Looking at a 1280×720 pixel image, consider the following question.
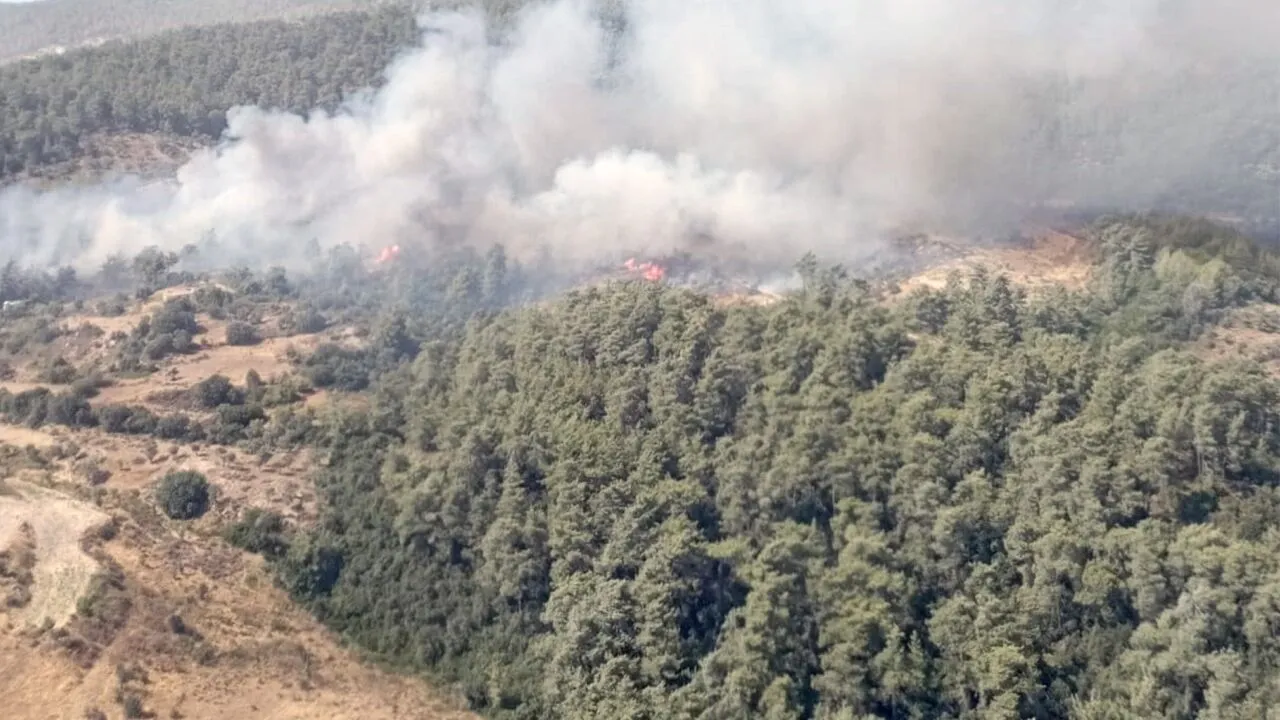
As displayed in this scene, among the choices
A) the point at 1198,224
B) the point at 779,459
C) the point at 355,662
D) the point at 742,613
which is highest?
the point at 1198,224

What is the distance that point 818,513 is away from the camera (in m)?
50.8

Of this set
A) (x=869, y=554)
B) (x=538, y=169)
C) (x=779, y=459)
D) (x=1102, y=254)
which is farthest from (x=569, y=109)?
(x=869, y=554)

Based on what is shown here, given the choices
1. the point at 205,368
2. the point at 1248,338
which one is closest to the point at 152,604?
the point at 205,368

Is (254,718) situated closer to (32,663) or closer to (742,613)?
(32,663)

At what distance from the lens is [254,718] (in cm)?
4428

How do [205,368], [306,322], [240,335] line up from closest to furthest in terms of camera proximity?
[205,368]
[240,335]
[306,322]

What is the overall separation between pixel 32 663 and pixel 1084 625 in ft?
128

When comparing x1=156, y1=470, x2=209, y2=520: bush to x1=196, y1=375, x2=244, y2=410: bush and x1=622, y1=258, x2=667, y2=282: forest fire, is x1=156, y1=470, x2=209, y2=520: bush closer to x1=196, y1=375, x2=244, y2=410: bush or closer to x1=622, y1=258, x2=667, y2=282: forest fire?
x1=196, y1=375, x2=244, y2=410: bush

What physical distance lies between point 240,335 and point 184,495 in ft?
73.5

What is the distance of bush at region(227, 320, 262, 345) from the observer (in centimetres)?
7550

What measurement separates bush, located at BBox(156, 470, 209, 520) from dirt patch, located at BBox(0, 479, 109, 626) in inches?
106

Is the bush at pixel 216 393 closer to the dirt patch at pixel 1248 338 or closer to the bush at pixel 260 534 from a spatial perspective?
the bush at pixel 260 534

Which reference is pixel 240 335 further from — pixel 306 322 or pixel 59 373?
pixel 59 373

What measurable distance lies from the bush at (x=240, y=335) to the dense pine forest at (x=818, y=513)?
1701 centimetres
